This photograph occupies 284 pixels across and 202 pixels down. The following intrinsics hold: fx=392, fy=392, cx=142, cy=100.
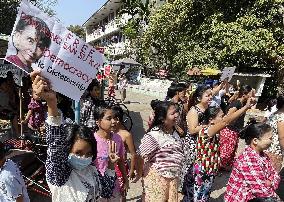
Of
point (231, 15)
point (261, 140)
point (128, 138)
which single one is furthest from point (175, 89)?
point (231, 15)

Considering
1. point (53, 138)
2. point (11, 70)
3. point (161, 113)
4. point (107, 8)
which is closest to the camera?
A: point (53, 138)

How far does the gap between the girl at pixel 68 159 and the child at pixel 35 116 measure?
3.69 metres

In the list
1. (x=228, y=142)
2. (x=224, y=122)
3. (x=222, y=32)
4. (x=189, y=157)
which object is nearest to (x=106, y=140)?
(x=224, y=122)

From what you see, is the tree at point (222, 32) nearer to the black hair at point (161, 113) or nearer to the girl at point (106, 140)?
the black hair at point (161, 113)

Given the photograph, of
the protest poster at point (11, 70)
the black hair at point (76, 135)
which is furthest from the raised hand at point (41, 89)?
the protest poster at point (11, 70)

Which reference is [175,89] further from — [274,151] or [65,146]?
[65,146]

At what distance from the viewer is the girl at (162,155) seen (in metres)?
3.97

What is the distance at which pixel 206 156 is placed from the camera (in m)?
4.40

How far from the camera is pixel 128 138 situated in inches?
166

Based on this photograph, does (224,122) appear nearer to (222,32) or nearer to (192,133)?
(192,133)

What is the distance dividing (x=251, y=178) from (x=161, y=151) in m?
0.91

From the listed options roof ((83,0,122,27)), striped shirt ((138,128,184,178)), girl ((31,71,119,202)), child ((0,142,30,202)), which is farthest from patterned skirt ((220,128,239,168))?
roof ((83,0,122,27))

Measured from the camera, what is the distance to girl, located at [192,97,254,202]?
4289 mm

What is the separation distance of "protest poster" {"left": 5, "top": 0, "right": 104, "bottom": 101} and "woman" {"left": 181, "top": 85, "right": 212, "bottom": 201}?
2030 millimetres
